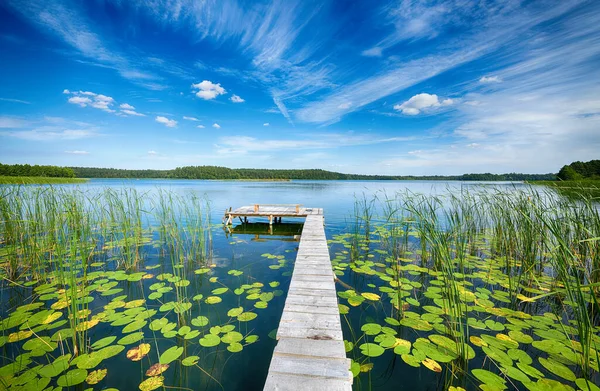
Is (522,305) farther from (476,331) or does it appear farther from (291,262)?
(291,262)

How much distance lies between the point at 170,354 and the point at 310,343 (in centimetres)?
164

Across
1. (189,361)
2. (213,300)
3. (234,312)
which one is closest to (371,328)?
(234,312)

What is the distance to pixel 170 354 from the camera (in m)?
2.64

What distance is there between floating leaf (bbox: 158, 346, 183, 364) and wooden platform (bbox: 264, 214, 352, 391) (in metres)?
1.21

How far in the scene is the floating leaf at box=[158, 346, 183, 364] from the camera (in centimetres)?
254

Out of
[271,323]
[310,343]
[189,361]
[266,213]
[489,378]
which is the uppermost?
[266,213]

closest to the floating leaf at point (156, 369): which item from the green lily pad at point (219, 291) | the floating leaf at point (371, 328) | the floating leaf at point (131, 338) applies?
the floating leaf at point (131, 338)

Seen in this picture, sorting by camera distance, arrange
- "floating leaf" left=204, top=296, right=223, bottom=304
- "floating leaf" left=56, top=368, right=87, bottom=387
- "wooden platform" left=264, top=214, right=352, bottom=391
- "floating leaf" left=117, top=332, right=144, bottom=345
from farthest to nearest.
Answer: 1. "floating leaf" left=204, top=296, right=223, bottom=304
2. "floating leaf" left=117, top=332, right=144, bottom=345
3. "floating leaf" left=56, top=368, right=87, bottom=387
4. "wooden platform" left=264, top=214, right=352, bottom=391

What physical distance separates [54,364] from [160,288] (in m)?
1.79

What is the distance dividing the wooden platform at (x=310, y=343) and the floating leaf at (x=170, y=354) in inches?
47.7

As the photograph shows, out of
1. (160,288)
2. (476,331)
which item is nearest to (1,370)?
(160,288)

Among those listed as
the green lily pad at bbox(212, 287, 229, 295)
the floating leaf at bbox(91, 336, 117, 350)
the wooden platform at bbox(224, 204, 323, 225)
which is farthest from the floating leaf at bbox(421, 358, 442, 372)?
the wooden platform at bbox(224, 204, 323, 225)

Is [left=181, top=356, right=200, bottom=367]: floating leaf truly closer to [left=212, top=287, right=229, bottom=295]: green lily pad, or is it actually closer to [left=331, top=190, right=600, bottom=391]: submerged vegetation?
[left=212, top=287, right=229, bottom=295]: green lily pad

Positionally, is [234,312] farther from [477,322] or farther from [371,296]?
[477,322]
